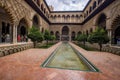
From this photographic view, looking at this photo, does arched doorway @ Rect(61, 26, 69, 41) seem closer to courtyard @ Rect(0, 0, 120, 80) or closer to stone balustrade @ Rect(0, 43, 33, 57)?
courtyard @ Rect(0, 0, 120, 80)

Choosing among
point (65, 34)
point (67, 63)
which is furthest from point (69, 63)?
point (65, 34)

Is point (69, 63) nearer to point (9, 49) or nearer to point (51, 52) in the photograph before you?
point (51, 52)

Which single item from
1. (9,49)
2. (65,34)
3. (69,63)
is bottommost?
(69,63)

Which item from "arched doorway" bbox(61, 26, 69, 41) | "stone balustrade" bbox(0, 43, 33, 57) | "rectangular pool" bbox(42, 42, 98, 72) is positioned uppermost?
"arched doorway" bbox(61, 26, 69, 41)

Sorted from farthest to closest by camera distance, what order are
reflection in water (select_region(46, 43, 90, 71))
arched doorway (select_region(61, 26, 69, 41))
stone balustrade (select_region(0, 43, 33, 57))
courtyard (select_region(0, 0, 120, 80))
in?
arched doorway (select_region(61, 26, 69, 41)), stone balustrade (select_region(0, 43, 33, 57)), reflection in water (select_region(46, 43, 90, 71)), courtyard (select_region(0, 0, 120, 80))

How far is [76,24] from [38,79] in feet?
106

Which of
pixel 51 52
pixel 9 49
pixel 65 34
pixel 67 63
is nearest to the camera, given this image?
pixel 67 63

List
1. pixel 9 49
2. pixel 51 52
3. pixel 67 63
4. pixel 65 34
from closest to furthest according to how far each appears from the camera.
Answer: pixel 67 63 → pixel 9 49 → pixel 51 52 → pixel 65 34

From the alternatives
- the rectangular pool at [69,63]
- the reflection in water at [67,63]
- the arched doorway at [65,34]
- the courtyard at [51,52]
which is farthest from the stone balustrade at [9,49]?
the arched doorway at [65,34]

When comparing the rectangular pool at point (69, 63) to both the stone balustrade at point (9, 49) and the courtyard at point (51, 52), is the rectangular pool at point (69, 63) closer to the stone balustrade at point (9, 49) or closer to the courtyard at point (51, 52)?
the courtyard at point (51, 52)

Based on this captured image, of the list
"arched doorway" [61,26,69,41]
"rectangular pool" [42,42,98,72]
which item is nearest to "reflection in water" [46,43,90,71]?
"rectangular pool" [42,42,98,72]

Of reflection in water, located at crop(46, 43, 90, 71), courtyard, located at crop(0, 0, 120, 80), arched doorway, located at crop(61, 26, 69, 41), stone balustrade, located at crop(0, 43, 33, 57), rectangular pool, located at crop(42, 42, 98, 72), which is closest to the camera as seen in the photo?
courtyard, located at crop(0, 0, 120, 80)

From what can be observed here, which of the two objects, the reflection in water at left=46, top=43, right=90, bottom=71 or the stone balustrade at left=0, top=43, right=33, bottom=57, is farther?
the stone balustrade at left=0, top=43, right=33, bottom=57

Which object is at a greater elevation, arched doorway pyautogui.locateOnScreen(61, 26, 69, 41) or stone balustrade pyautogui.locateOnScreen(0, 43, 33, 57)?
arched doorway pyautogui.locateOnScreen(61, 26, 69, 41)
